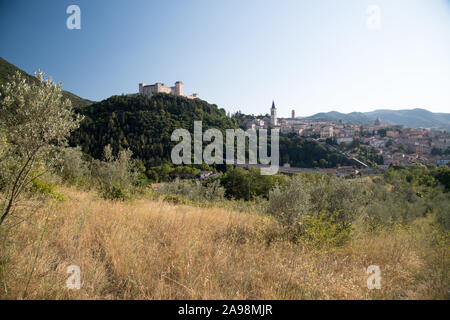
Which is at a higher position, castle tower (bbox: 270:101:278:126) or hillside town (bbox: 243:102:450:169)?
castle tower (bbox: 270:101:278:126)

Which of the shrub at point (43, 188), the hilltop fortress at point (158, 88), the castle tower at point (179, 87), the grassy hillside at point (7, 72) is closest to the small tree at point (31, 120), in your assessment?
the grassy hillside at point (7, 72)

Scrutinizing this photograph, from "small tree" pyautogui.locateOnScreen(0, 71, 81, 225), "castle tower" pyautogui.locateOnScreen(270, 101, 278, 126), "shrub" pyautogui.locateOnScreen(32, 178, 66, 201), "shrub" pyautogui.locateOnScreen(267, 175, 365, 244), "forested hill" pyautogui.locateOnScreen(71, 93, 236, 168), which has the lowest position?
"shrub" pyautogui.locateOnScreen(267, 175, 365, 244)

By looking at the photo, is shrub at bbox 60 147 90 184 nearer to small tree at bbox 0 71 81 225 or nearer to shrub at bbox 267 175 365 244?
small tree at bbox 0 71 81 225

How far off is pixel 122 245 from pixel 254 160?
166 feet

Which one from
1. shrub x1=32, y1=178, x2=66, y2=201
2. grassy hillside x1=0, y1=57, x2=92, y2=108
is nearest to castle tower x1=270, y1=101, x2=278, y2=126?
grassy hillside x1=0, y1=57, x2=92, y2=108

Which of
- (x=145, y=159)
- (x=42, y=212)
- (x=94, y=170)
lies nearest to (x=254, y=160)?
(x=145, y=159)

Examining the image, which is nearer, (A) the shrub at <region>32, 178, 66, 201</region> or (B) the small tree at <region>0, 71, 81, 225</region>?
(B) the small tree at <region>0, 71, 81, 225</region>

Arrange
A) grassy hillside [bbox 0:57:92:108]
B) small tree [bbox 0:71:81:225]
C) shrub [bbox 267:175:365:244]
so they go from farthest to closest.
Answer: shrub [bbox 267:175:365:244] < grassy hillside [bbox 0:57:92:108] < small tree [bbox 0:71:81:225]

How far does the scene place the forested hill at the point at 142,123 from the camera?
4494cm

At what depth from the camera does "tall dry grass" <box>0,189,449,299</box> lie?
1.88 m

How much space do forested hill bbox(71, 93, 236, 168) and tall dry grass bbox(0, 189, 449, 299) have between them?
133 feet

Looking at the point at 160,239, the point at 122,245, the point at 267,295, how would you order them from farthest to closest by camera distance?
the point at 160,239
the point at 122,245
the point at 267,295
